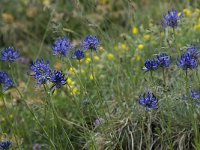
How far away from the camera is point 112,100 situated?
4258 mm

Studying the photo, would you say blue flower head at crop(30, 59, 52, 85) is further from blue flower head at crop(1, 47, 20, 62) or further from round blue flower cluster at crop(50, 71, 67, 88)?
blue flower head at crop(1, 47, 20, 62)

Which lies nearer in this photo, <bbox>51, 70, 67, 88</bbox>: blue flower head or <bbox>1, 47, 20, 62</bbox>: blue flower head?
<bbox>51, 70, 67, 88</bbox>: blue flower head

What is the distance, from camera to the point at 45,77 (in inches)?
119

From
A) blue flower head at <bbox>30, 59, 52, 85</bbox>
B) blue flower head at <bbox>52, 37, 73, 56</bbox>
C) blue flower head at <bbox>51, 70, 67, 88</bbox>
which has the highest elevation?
blue flower head at <bbox>52, 37, 73, 56</bbox>

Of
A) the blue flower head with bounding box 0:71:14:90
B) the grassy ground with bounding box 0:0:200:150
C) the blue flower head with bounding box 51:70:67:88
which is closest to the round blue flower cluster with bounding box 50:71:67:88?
the blue flower head with bounding box 51:70:67:88

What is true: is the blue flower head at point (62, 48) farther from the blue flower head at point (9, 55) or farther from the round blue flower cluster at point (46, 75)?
the blue flower head at point (9, 55)

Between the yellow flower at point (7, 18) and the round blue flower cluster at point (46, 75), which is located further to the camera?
the yellow flower at point (7, 18)

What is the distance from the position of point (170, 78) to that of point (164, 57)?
1387 mm

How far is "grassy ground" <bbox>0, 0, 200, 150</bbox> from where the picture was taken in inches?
137

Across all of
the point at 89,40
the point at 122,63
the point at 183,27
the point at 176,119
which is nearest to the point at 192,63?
the point at 89,40

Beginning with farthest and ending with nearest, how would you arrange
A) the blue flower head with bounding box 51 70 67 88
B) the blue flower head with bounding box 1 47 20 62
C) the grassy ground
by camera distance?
the grassy ground → the blue flower head with bounding box 1 47 20 62 → the blue flower head with bounding box 51 70 67 88

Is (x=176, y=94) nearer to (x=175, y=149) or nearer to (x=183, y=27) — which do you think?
(x=175, y=149)

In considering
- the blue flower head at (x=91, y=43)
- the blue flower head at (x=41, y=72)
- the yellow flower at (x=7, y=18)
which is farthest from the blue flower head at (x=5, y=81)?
the yellow flower at (x=7, y=18)

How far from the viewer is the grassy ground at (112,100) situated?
3480 millimetres
